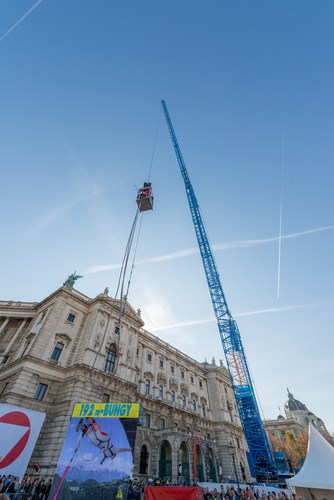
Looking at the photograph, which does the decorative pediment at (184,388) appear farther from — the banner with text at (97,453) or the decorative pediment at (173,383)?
the banner with text at (97,453)

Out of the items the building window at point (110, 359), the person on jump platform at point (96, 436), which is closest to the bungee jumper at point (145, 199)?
the person on jump platform at point (96, 436)

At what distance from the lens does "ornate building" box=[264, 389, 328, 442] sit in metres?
92.6

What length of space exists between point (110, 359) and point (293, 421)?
96145 millimetres

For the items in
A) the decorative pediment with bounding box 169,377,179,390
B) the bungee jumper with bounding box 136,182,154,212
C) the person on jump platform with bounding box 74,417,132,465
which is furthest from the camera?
the decorative pediment with bounding box 169,377,179,390

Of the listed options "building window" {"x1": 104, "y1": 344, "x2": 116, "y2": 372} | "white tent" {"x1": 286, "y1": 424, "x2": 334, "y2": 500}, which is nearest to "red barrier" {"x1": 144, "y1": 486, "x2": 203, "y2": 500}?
"white tent" {"x1": 286, "y1": 424, "x2": 334, "y2": 500}

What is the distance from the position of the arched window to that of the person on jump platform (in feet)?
71.1

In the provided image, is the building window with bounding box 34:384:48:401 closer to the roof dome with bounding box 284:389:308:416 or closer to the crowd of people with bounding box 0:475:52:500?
the crowd of people with bounding box 0:475:52:500

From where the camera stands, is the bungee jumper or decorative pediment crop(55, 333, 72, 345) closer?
the bungee jumper

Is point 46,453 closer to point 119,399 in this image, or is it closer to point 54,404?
point 54,404

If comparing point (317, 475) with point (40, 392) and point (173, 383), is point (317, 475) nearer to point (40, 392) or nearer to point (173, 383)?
point (40, 392)

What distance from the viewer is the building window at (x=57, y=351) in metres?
29.0

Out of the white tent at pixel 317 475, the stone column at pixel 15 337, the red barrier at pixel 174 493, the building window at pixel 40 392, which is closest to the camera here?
the red barrier at pixel 174 493

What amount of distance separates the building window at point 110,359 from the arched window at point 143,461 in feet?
35.6

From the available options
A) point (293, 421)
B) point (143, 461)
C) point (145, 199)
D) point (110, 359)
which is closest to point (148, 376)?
point (110, 359)
